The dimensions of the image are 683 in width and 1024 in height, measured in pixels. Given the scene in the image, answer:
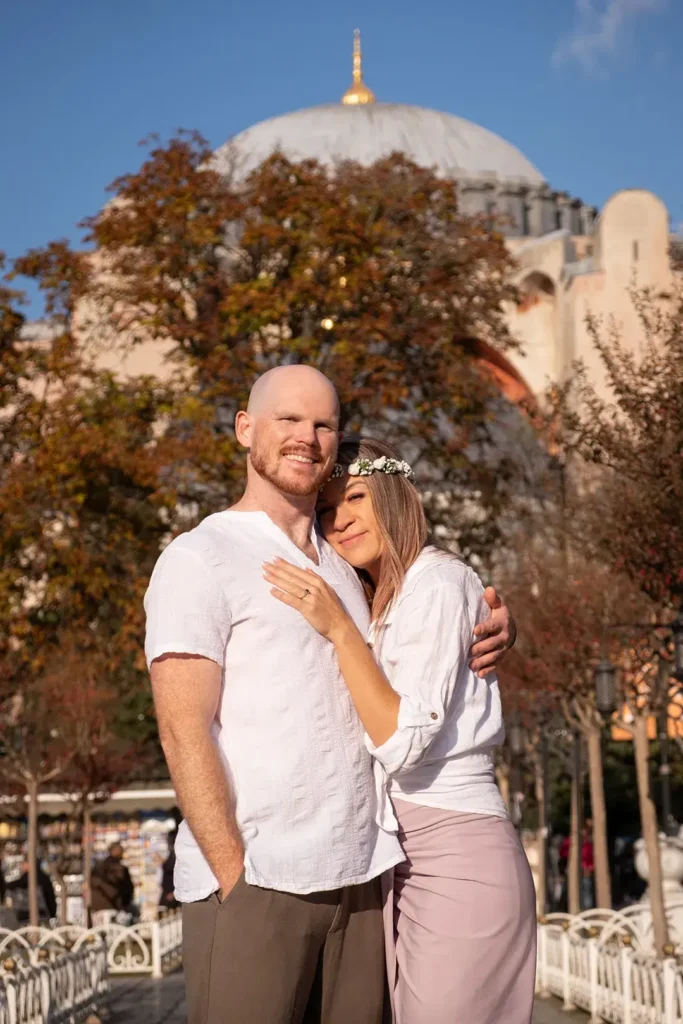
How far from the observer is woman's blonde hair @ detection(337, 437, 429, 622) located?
4.35 m

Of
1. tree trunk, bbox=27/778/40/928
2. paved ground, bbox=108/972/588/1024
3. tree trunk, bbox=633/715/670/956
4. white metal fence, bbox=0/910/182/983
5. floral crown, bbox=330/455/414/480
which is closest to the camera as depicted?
floral crown, bbox=330/455/414/480

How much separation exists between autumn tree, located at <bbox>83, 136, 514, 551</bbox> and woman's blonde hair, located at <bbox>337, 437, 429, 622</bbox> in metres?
13.6

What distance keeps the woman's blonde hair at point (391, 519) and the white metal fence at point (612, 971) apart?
573 cm

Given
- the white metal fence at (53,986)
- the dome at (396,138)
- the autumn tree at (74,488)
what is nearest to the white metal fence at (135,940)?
the white metal fence at (53,986)

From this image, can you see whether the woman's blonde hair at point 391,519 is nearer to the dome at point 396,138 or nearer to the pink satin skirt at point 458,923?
the pink satin skirt at point 458,923

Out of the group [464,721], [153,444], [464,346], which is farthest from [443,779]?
[464,346]

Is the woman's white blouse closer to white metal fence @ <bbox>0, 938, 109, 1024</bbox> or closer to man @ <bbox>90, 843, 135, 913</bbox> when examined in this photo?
white metal fence @ <bbox>0, 938, 109, 1024</bbox>

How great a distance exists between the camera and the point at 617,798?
118 ft

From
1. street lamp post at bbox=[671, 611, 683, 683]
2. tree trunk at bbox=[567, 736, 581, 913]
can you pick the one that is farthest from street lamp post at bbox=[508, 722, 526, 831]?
street lamp post at bbox=[671, 611, 683, 683]

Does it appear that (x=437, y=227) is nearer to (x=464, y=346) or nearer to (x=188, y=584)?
(x=464, y=346)

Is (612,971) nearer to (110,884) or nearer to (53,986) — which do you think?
(53,986)

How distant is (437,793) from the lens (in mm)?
4141

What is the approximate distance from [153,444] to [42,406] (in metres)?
3.01

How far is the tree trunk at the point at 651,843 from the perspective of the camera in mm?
14180
